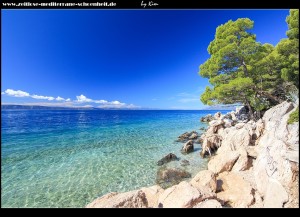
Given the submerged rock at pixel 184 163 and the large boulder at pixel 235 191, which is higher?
the large boulder at pixel 235 191

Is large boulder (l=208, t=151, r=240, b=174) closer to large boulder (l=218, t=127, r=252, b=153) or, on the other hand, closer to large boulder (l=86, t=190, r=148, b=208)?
large boulder (l=218, t=127, r=252, b=153)

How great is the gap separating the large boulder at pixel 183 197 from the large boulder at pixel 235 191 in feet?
4.12

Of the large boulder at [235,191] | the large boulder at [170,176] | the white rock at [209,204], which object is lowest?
the large boulder at [170,176]

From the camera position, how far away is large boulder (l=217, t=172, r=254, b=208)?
6.09 meters

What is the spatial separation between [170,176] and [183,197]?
4.61 metres

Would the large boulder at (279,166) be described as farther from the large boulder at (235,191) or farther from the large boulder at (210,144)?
the large boulder at (210,144)

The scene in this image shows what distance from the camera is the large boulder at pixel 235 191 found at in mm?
6092

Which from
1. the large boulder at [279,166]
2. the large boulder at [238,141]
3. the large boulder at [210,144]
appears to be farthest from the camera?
the large boulder at [210,144]

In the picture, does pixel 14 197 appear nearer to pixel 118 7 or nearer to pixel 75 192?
pixel 75 192

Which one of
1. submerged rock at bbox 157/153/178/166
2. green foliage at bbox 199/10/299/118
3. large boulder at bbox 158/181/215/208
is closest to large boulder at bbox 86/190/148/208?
large boulder at bbox 158/181/215/208

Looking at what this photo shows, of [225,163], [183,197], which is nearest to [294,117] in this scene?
[225,163]

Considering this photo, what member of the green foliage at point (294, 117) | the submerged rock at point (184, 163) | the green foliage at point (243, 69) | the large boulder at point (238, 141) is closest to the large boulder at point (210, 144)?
the large boulder at point (238, 141)
